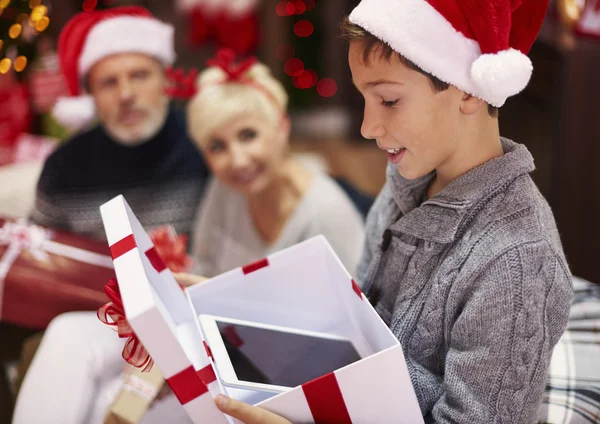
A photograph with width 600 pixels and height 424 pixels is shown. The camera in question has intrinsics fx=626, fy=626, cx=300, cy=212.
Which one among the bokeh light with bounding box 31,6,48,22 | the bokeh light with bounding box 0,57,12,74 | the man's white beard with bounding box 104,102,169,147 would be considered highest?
the bokeh light with bounding box 31,6,48,22

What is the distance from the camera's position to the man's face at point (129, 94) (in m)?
1.73

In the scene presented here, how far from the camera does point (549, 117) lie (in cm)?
197

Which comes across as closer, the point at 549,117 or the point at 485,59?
the point at 485,59

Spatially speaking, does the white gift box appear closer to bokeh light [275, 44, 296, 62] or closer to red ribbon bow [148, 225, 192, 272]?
red ribbon bow [148, 225, 192, 272]

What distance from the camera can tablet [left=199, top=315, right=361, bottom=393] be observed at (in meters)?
0.91

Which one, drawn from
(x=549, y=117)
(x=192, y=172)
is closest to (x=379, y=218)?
(x=192, y=172)

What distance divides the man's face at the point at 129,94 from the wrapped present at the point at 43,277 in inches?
17.7

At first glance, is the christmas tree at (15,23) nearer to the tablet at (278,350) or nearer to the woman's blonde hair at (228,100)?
the woman's blonde hair at (228,100)

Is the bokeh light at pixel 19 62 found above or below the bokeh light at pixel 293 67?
above

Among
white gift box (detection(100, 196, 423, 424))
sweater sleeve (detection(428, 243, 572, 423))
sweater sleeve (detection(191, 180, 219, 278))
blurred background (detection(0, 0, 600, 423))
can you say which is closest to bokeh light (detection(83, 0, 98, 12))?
blurred background (detection(0, 0, 600, 423))

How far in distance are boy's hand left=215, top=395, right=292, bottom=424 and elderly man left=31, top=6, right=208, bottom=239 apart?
3.92 feet

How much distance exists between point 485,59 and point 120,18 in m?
1.20

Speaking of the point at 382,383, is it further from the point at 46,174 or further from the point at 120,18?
the point at 46,174

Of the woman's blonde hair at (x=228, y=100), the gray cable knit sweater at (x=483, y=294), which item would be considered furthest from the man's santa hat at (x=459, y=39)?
the woman's blonde hair at (x=228, y=100)
